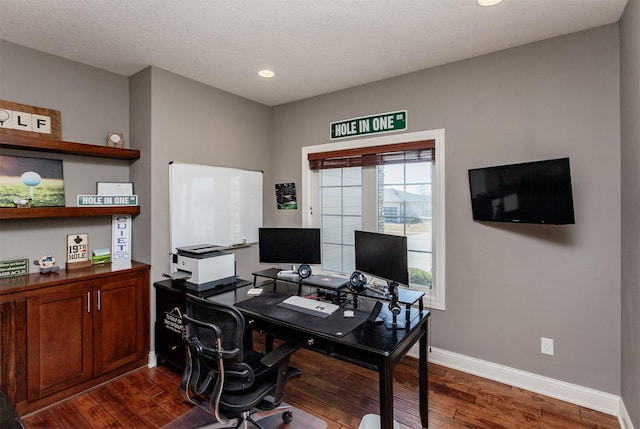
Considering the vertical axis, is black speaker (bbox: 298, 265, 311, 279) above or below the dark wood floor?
above

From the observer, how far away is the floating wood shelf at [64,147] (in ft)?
7.48

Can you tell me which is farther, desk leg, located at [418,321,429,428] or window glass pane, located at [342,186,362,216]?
window glass pane, located at [342,186,362,216]

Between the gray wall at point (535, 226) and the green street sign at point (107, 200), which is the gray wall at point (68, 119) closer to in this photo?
the green street sign at point (107, 200)

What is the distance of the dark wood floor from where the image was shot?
212 cm

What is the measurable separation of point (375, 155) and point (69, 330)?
2.95 meters

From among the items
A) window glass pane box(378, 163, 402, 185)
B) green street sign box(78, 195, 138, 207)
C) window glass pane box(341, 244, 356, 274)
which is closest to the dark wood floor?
window glass pane box(341, 244, 356, 274)

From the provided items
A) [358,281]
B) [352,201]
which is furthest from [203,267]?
[352,201]

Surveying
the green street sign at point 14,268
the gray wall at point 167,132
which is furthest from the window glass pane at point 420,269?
the green street sign at point 14,268

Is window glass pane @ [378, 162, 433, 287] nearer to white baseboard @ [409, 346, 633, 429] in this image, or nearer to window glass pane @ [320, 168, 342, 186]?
window glass pane @ [320, 168, 342, 186]

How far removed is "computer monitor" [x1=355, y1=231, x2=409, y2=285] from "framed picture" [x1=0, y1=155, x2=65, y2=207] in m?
2.52

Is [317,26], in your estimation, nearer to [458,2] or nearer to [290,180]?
[458,2]

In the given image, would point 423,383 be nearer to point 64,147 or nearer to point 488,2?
point 488,2

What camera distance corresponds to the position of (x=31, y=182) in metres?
2.46

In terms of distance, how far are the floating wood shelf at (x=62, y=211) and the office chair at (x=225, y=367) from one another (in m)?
1.48
